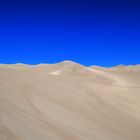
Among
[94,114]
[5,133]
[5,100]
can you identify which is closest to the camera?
[5,133]

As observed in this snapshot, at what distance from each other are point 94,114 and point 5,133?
20.7ft

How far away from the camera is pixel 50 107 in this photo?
10500 mm

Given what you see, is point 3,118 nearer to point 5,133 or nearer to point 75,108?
point 5,133

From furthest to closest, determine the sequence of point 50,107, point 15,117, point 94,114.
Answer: point 94,114, point 50,107, point 15,117

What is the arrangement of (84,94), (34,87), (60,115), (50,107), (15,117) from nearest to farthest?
1. (15,117)
2. (60,115)
3. (50,107)
4. (34,87)
5. (84,94)

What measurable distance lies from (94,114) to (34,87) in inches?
165

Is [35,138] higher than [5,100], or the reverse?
[5,100]

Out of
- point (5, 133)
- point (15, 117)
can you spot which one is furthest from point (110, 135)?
point (5, 133)

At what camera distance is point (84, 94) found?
1482 cm

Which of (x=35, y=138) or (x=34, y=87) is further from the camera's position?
(x=34, y=87)

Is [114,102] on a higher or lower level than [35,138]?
higher

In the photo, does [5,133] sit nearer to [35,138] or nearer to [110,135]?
[35,138]

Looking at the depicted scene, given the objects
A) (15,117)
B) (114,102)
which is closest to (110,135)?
(15,117)

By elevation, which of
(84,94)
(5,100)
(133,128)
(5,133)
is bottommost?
(5,133)
